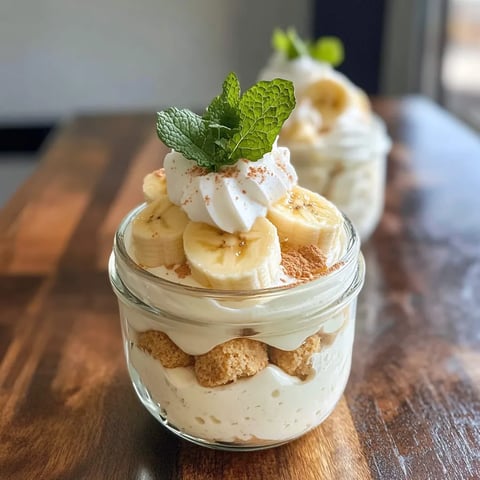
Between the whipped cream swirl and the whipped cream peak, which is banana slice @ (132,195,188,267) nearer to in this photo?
the whipped cream peak

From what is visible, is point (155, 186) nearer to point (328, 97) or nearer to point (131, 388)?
point (131, 388)

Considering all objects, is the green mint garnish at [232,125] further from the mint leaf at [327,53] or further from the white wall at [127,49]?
the white wall at [127,49]

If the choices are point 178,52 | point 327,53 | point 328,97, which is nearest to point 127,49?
point 178,52

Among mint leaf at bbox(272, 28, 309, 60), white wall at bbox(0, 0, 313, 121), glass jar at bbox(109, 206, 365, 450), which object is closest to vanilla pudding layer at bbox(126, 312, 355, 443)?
glass jar at bbox(109, 206, 365, 450)

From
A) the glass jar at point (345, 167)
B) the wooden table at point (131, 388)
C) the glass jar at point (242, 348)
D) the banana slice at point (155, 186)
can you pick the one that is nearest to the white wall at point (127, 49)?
the wooden table at point (131, 388)

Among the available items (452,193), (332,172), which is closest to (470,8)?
(452,193)
